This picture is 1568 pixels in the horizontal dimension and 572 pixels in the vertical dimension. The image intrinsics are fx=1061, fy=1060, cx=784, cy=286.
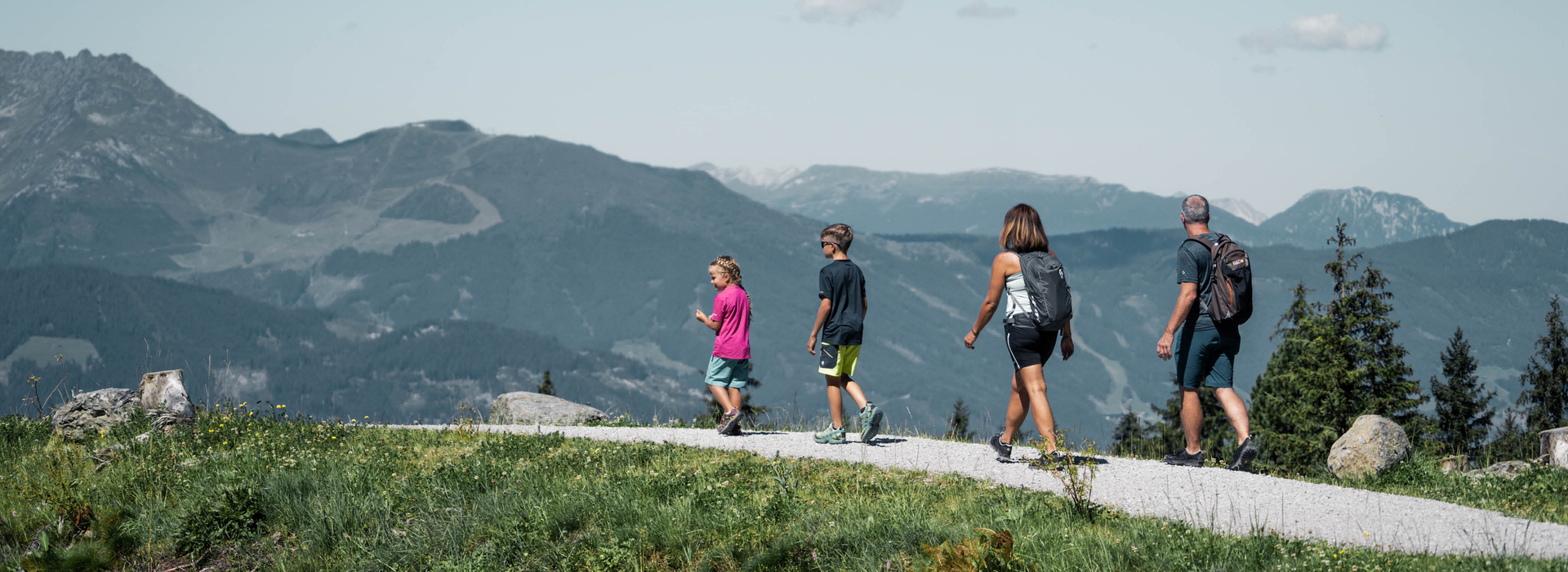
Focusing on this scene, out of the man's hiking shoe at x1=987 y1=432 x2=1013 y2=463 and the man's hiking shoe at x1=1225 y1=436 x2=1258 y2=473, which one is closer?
the man's hiking shoe at x1=1225 y1=436 x2=1258 y2=473

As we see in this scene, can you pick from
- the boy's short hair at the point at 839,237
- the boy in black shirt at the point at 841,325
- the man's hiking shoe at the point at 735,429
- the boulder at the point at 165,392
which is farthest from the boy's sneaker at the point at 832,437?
the boulder at the point at 165,392

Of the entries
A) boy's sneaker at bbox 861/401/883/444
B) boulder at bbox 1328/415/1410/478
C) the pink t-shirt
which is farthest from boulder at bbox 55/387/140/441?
boulder at bbox 1328/415/1410/478

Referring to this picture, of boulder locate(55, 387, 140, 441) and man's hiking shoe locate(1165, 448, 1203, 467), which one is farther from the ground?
man's hiking shoe locate(1165, 448, 1203, 467)

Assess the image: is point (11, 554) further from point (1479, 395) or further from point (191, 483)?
point (1479, 395)

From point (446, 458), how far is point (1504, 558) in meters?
7.82

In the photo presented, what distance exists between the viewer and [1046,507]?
694cm

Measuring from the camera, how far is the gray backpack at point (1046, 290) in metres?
8.65

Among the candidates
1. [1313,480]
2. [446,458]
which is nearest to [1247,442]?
[1313,480]

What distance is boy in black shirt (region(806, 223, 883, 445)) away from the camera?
10.0 meters

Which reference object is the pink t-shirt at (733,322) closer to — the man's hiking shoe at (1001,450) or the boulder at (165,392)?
the man's hiking shoe at (1001,450)

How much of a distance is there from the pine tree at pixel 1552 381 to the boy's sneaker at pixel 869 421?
58760 mm

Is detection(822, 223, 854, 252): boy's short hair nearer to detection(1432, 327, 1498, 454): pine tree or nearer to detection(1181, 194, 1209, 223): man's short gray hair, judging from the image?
detection(1181, 194, 1209, 223): man's short gray hair

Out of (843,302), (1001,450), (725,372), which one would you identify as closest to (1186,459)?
(1001,450)

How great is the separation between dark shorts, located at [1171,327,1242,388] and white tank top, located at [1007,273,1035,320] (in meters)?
1.57
